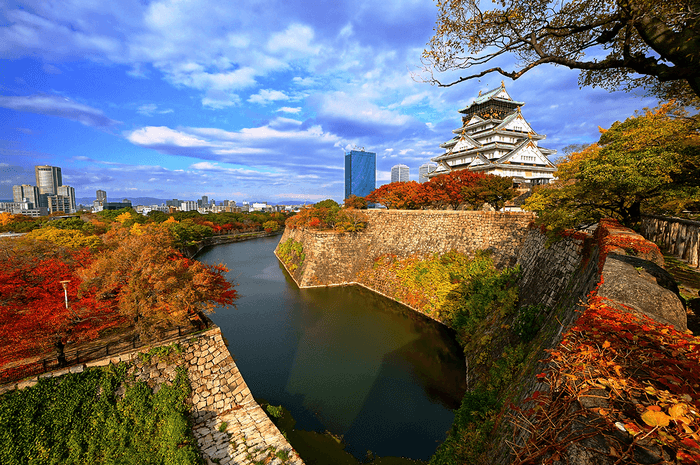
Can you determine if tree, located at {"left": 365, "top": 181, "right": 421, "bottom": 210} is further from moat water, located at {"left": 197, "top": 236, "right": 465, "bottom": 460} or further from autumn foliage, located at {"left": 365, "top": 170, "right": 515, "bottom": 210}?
moat water, located at {"left": 197, "top": 236, "right": 465, "bottom": 460}

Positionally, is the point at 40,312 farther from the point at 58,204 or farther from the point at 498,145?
the point at 58,204

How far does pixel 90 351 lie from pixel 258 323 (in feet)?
27.5

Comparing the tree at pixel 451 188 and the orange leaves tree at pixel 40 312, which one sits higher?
the tree at pixel 451 188

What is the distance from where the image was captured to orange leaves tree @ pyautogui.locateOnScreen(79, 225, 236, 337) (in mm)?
7789

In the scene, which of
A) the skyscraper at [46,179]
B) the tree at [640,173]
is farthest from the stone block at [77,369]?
the skyscraper at [46,179]

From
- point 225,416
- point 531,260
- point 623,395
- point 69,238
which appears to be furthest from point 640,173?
point 69,238

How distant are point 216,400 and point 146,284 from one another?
389 cm

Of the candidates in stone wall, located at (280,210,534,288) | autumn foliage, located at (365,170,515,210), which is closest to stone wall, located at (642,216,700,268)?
stone wall, located at (280,210,534,288)

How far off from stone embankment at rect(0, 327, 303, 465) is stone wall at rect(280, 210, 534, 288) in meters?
13.5

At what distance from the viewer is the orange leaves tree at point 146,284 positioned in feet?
25.6

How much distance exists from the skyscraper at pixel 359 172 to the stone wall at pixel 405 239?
8030 centimetres

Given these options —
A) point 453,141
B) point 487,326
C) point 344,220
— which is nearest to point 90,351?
point 487,326

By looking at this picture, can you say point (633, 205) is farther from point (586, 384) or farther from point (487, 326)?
point (586, 384)

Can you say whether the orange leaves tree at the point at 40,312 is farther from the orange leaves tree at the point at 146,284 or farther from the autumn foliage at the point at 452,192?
the autumn foliage at the point at 452,192
